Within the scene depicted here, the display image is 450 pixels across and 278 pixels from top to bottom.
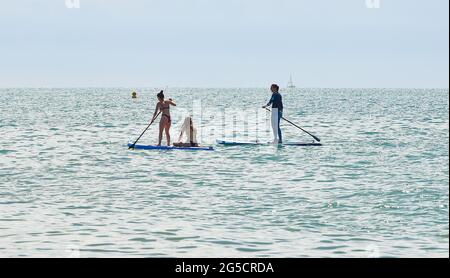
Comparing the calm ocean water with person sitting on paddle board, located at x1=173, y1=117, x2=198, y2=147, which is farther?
person sitting on paddle board, located at x1=173, y1=117, x2=198, y2=147

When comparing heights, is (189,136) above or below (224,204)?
above

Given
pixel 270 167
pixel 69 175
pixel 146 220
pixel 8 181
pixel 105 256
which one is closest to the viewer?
pixel 105 256

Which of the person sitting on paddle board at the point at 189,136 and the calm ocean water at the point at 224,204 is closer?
the calm ocean water at the point at 224,204

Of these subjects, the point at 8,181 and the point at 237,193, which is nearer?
the point at 237,193

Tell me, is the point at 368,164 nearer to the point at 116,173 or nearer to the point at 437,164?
the point at 437,164

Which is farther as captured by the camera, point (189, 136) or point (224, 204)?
point (189, 136)

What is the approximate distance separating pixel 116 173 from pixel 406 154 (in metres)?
11.6
